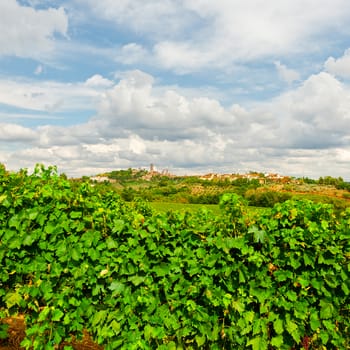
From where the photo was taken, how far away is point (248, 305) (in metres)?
4.73

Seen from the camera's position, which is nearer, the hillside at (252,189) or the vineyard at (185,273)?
the vineyard at (185,273)

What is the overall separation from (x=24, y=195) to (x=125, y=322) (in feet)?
7.40

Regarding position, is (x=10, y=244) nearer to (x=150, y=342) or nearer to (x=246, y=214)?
(x=150, y=342)

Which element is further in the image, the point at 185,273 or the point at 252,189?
the point at 252,189

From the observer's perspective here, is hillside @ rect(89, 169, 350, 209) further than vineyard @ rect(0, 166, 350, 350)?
Yes

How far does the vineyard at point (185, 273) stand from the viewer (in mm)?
4590

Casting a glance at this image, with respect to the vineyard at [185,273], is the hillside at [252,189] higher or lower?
lower

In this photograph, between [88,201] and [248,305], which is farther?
[88,201]

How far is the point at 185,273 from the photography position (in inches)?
186

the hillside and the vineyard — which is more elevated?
the vineyard

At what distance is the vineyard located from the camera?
4.59 m

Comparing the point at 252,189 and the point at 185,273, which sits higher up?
the point at 185,273

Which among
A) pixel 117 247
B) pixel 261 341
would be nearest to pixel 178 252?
pixel 117 247

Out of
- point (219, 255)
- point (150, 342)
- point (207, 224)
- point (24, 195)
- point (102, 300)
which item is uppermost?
point (24, 195)
